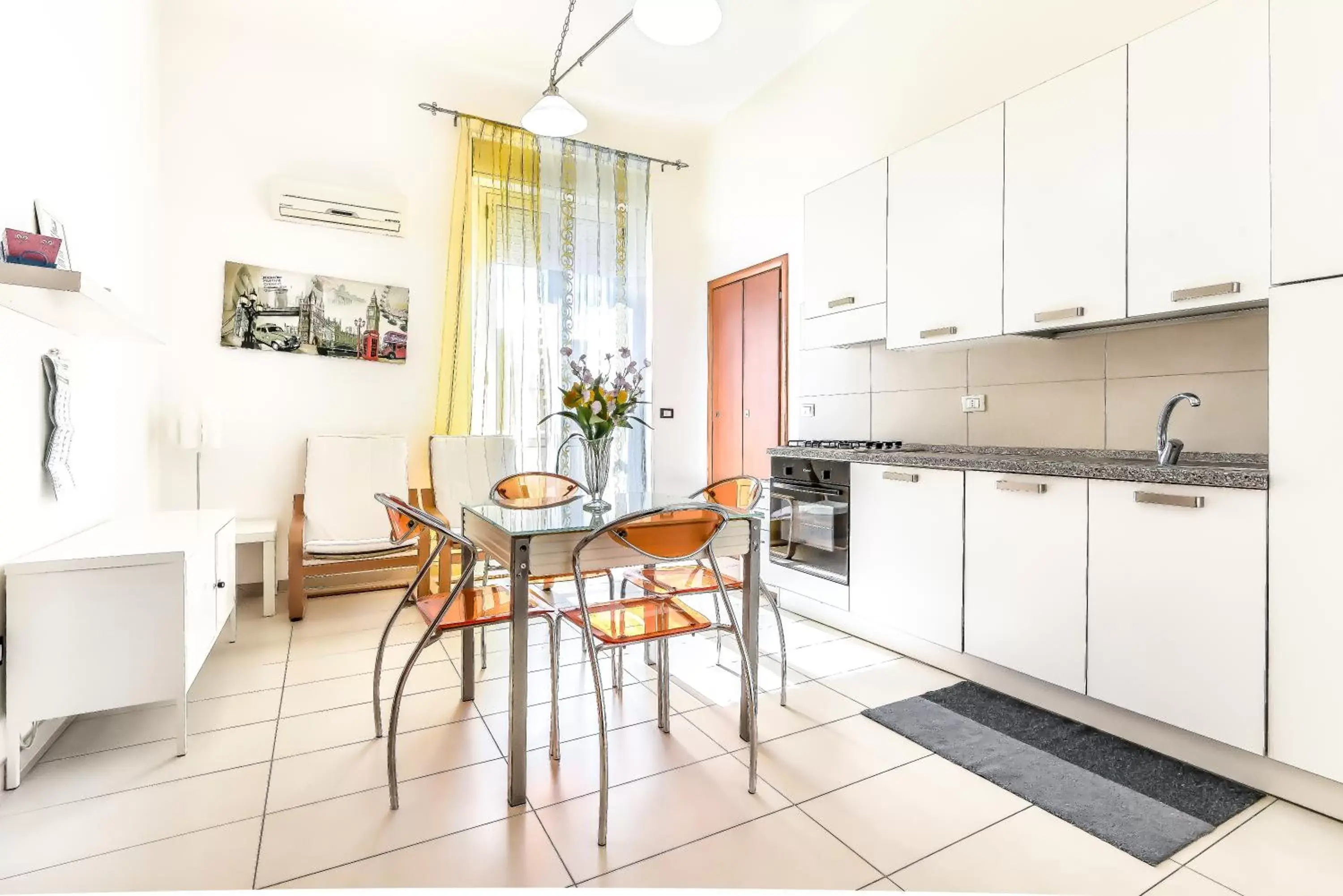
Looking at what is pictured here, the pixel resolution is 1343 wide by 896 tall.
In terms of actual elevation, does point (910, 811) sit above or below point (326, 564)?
below

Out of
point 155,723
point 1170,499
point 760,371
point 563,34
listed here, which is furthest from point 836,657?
point 563,34

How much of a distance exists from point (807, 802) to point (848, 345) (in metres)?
2.30

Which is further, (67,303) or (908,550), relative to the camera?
(908,550)

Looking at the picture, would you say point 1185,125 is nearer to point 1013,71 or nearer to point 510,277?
point 1013,71

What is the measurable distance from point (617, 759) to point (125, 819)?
4.12 ft

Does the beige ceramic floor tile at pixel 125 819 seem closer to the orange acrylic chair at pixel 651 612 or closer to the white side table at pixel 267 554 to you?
the orange acrylic chair at pixel 651 612

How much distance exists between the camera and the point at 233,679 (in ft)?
8.25

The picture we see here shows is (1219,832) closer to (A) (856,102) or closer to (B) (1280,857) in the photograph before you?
(B) (1280,857)

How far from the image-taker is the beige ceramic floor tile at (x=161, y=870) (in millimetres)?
1372

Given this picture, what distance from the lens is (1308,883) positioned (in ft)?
4.55

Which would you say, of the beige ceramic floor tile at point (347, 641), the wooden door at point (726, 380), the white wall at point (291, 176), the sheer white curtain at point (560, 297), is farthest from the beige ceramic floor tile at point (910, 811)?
the white wall at point (291, 176)

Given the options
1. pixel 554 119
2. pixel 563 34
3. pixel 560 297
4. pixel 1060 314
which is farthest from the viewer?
pixel 560 297

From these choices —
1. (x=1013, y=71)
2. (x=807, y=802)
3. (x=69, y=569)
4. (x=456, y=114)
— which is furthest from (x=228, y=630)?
(x=1013, y=71)

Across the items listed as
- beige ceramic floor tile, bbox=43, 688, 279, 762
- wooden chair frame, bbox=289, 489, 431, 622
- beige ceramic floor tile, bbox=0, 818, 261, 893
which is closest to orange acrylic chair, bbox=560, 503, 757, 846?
beige ceramic floor tile, bbox=0, 818, 261, 893
